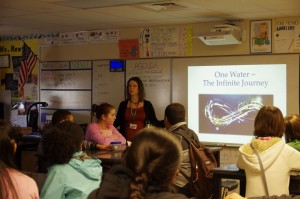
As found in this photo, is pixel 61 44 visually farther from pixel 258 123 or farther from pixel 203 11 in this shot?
pixel 258 123

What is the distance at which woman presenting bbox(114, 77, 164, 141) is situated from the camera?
19.2 ft

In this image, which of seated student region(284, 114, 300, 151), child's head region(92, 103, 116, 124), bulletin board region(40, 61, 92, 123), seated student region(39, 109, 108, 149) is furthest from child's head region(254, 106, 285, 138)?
bulletin board region(40, 61, 92, 123)

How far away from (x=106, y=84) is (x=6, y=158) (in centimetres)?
471

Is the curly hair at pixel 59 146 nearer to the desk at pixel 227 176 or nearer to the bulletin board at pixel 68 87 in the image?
the desk at pixel 227 176

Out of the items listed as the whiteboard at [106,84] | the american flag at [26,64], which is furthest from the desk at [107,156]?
the american flag at [26,64]

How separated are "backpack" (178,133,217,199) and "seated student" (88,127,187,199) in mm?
2382

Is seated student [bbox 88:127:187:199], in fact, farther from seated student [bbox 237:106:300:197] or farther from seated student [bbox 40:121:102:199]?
seated student [bbox 237:106:300:197]

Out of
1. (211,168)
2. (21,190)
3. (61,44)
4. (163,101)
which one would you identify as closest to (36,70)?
(61,44)

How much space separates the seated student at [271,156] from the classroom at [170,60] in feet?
5.57

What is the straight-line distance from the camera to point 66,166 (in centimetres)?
244

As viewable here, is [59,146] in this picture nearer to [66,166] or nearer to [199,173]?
[66,166]

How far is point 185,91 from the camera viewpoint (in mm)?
6188

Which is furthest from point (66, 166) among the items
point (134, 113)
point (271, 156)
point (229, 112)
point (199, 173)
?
point (229, 112)

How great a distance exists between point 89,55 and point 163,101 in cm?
142
